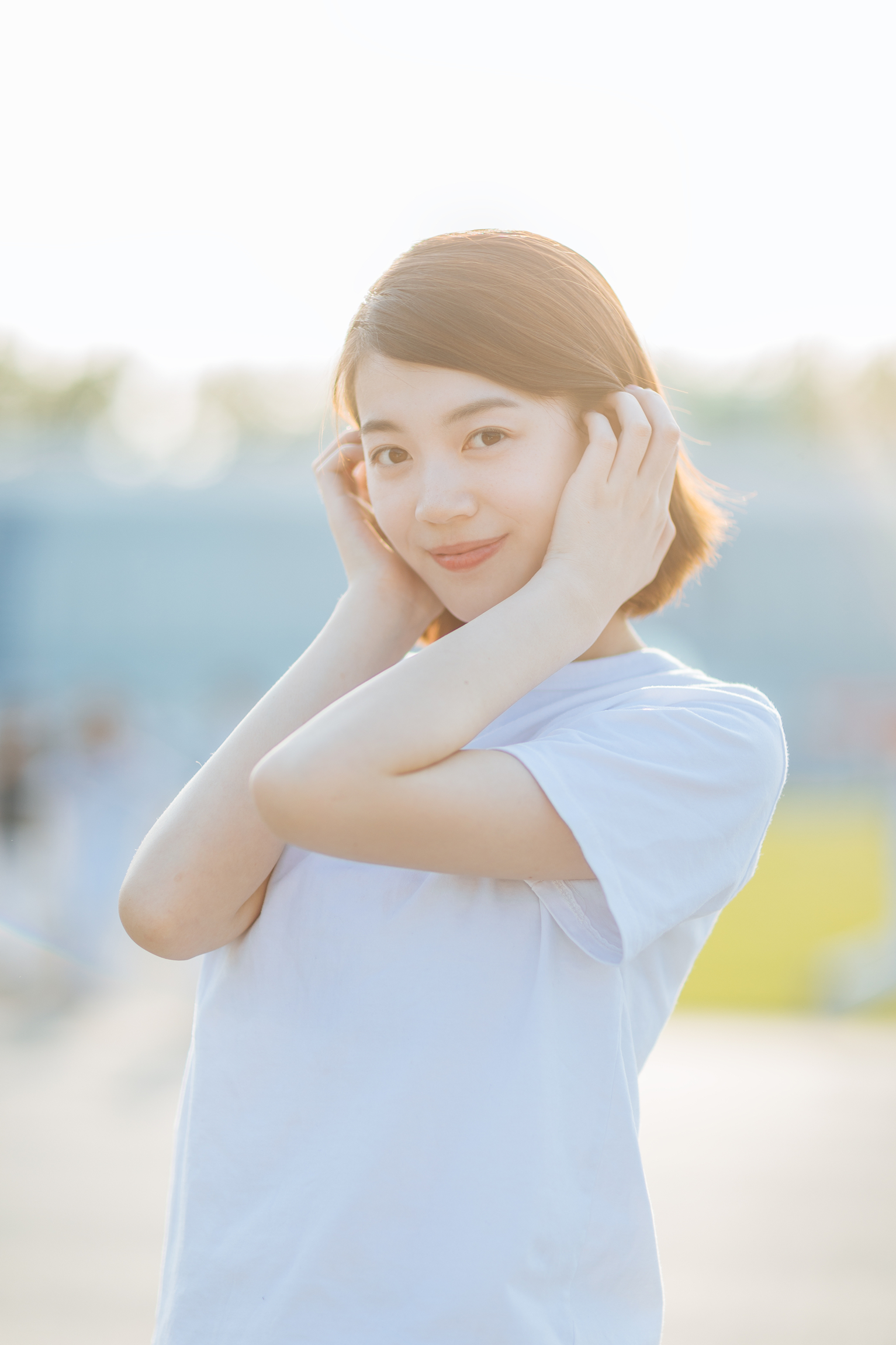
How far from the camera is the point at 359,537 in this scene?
170cm

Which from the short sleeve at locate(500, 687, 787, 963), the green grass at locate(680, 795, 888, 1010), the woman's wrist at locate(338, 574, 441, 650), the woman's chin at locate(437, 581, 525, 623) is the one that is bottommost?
the green grass at locate(680, 795, 888, 1010)

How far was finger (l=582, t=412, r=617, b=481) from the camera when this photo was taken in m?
1.40

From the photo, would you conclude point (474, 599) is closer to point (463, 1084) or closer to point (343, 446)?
point (343, 446)

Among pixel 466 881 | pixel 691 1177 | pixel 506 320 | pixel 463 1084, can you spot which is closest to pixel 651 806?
pixel 466 881

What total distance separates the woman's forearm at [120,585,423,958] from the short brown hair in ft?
1.35

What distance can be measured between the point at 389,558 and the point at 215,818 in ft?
1.47

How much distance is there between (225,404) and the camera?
160 ft

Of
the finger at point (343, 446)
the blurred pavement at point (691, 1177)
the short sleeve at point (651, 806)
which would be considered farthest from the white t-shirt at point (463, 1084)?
the blurred pavement at point (691, 1177)

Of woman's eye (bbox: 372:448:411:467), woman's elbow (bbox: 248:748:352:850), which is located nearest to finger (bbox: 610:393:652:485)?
woman's eye (bbox: 372:448:411:467)

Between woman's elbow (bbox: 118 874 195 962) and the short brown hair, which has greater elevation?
the short brown hair

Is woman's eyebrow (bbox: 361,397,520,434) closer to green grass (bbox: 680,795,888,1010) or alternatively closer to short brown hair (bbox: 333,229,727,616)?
short brown hair (bbox: 333,229,727,616)

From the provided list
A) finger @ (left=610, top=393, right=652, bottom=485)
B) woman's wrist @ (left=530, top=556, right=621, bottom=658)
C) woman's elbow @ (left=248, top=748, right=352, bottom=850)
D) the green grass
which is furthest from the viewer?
the green grass

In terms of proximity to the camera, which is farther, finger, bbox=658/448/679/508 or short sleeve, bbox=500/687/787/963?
finger, bbox=658/448/679/508

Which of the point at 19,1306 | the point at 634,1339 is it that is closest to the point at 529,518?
the point at 634,1339
